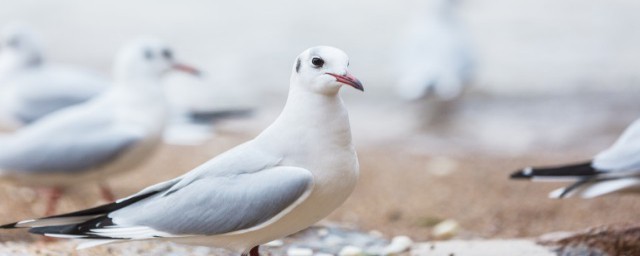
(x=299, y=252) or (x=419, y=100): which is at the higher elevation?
(x=419, y=100)

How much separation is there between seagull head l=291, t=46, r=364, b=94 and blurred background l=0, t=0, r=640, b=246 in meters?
1.72

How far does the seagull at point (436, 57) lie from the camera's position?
8367 mm

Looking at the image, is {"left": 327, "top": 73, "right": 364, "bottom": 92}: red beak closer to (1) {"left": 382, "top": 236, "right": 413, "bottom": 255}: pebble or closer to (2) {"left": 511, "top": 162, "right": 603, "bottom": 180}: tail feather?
(1) {"left": 382, "top": 236, "right": 413, "bottom": 255}: pebble

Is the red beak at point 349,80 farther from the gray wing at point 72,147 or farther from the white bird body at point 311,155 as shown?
the gray wing at point 72,147

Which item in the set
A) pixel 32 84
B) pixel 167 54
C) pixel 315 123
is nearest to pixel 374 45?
pixel 32 84

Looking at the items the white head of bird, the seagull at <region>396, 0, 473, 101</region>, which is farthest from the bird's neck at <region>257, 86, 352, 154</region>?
the seagull at <region>396, 0, 473, 101</region>

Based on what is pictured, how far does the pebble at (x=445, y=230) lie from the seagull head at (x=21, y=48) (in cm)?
355

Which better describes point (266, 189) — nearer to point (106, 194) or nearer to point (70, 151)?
point (70, 151)

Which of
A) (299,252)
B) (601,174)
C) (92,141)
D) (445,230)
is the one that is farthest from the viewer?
(92,141)

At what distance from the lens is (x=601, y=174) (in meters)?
3.90

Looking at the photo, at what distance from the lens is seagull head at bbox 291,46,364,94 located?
3.03 m

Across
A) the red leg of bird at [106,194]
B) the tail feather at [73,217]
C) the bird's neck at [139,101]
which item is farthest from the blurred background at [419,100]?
the tail feather at [73,217]

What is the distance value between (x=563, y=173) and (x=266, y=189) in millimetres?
1340

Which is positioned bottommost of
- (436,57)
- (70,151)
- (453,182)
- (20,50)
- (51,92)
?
(70,151)
